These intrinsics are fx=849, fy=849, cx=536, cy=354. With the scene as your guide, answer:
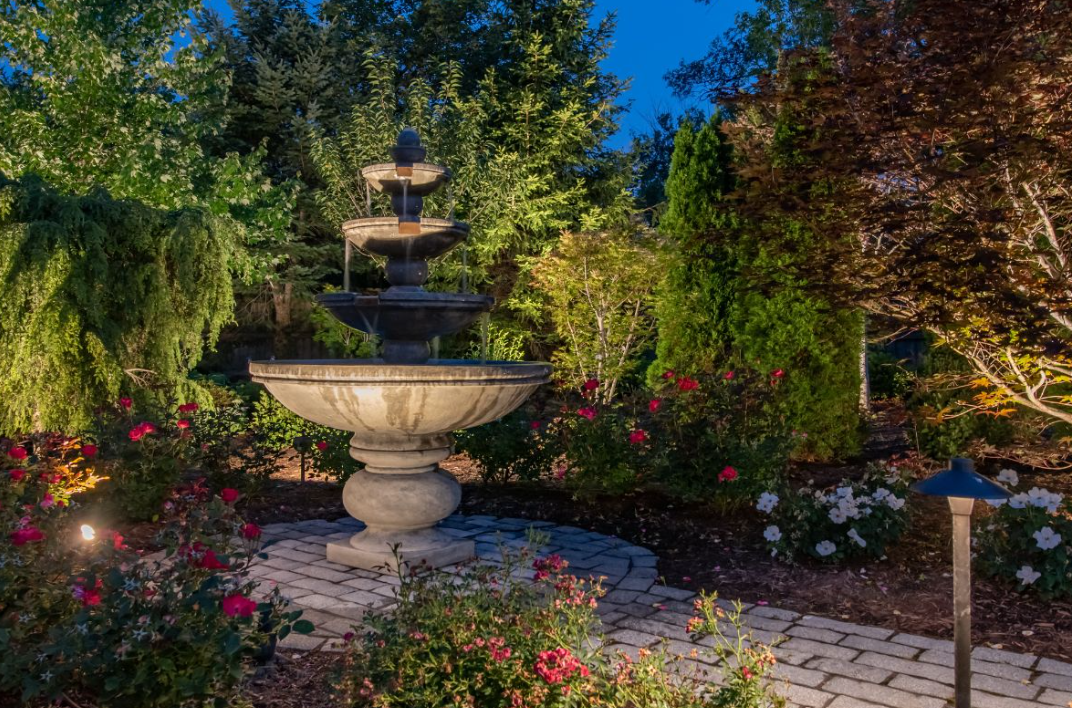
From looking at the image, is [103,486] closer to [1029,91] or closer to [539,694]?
[539,694]

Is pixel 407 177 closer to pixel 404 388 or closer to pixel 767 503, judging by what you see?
pixel 404 388

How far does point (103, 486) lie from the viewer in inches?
243

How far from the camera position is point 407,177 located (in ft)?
18.3

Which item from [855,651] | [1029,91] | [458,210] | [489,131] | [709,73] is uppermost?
[709,73]

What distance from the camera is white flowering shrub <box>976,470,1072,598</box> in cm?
461

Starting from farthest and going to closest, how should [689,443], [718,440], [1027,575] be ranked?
[689,443] < [718,440] < [1027,575]

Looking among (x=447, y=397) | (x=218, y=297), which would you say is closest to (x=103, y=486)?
(x=218, y=297)

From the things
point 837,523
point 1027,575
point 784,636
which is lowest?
point 784,636

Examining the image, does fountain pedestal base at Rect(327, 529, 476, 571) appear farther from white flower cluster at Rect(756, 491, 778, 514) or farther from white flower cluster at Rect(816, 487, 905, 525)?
white flower cluster at Rect(816, 487, 905, 525)

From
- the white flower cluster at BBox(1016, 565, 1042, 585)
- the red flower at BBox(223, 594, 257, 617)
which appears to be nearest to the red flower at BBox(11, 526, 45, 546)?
the red flower at BBox(223, 594, 257, 617)

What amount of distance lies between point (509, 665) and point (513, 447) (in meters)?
4.51

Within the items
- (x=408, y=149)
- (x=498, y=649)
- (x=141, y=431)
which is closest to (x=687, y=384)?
(x=408, y=149)

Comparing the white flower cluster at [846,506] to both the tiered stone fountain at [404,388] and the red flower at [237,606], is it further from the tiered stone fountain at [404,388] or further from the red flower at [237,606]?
the red flower at [237,606]

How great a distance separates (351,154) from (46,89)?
4805mm
